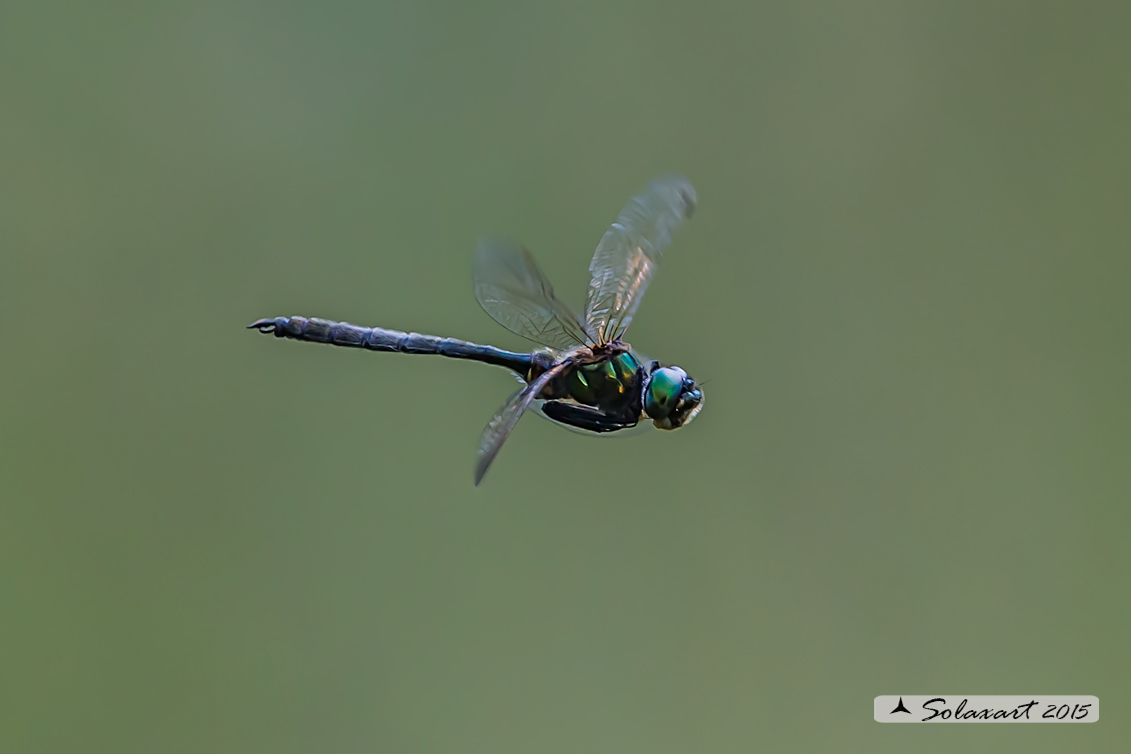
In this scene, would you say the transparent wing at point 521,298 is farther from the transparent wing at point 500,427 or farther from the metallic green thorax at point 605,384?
the transparent wing at point 500,427

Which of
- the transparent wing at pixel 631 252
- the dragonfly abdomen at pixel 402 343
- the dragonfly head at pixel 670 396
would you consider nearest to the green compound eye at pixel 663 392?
the dragonfly head at pixel 670 396

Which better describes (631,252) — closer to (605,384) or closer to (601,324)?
(601,324)

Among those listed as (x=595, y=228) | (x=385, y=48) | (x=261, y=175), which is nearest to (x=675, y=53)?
(x=595, y=228)

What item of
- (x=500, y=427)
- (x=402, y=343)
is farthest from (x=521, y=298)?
(x=500, y=427)

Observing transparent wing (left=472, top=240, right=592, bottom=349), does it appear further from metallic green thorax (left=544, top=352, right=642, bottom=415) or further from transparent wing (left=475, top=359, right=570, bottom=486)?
transparent wing (left=475, top=359, right=570, bottom=486)

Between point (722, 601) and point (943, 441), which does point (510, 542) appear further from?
point (943, 441)

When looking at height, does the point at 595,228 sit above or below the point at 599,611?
above
